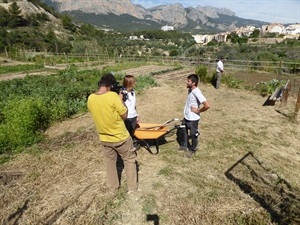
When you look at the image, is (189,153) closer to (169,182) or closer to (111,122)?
(169,182)

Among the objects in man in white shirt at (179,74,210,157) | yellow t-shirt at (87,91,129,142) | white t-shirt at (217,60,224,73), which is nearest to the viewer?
yellow t-shirt at (87,91,129,142)

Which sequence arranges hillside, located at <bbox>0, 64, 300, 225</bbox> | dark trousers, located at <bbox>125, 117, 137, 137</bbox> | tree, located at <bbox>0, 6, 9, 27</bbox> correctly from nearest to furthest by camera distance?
hillside, located at <bbox>0, 64, 300, 225</bbox> → dark trousers, located at <bbox>125, 117, 137, 137</bbox> → tree, located at <bbox>0, 6, 9, 27</bbox>

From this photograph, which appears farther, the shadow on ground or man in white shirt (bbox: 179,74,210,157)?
man in white shirt (bbox: 179,74,210,157)

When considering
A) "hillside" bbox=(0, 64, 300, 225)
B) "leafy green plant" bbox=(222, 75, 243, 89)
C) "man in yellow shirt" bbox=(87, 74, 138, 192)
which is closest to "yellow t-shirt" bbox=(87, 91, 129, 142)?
"man in yellow shirt" bbox=(87, 74, 138, 192)

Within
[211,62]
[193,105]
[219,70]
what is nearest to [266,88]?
[219,70]

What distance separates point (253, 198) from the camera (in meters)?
3.63

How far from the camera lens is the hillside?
129 inches

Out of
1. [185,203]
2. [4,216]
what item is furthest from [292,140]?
[4,216]

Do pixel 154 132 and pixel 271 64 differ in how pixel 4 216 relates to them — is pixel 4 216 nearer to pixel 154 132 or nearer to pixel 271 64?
pixel 154 132

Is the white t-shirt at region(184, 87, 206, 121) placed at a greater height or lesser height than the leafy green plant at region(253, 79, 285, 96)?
greater

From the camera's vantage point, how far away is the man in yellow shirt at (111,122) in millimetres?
3082

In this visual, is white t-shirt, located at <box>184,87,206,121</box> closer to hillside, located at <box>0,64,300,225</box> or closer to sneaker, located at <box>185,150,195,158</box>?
sneaker, located at <box>185,150,195,158</box>

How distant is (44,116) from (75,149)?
1.87 m

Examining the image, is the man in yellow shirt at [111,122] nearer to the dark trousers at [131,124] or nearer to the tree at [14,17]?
the dark trousers at [131,124]
